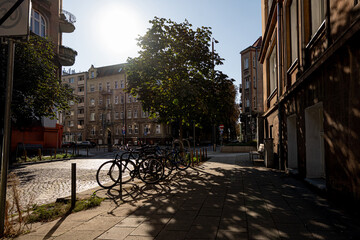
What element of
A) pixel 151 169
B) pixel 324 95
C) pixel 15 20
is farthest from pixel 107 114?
pixel 15 20

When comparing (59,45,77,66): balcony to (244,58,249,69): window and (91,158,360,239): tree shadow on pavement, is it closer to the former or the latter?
(91,158,360,239): tree shadow on pavement

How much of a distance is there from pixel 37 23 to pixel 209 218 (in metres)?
27.9

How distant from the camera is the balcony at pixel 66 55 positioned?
91.3 ft

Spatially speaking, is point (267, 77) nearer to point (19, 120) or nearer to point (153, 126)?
point (19, 120)

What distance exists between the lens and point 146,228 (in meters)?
3.85

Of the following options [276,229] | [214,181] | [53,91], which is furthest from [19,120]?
[276,229]

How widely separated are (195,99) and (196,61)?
188 cm

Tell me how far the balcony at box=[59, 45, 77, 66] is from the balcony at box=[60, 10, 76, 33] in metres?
3.57

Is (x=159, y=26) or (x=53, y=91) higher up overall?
(x=159, y=26)

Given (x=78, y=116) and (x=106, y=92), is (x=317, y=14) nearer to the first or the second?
(x=106, y=92)

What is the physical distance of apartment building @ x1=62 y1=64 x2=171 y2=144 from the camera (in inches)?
2067

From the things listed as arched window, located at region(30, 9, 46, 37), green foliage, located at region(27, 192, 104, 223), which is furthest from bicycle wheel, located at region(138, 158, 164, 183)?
arched window, located at region(30, 9, 46, 37)

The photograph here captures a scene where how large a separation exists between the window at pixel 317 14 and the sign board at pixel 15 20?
6.49m

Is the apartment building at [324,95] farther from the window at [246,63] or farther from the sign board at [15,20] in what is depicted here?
the window at [246,63]
